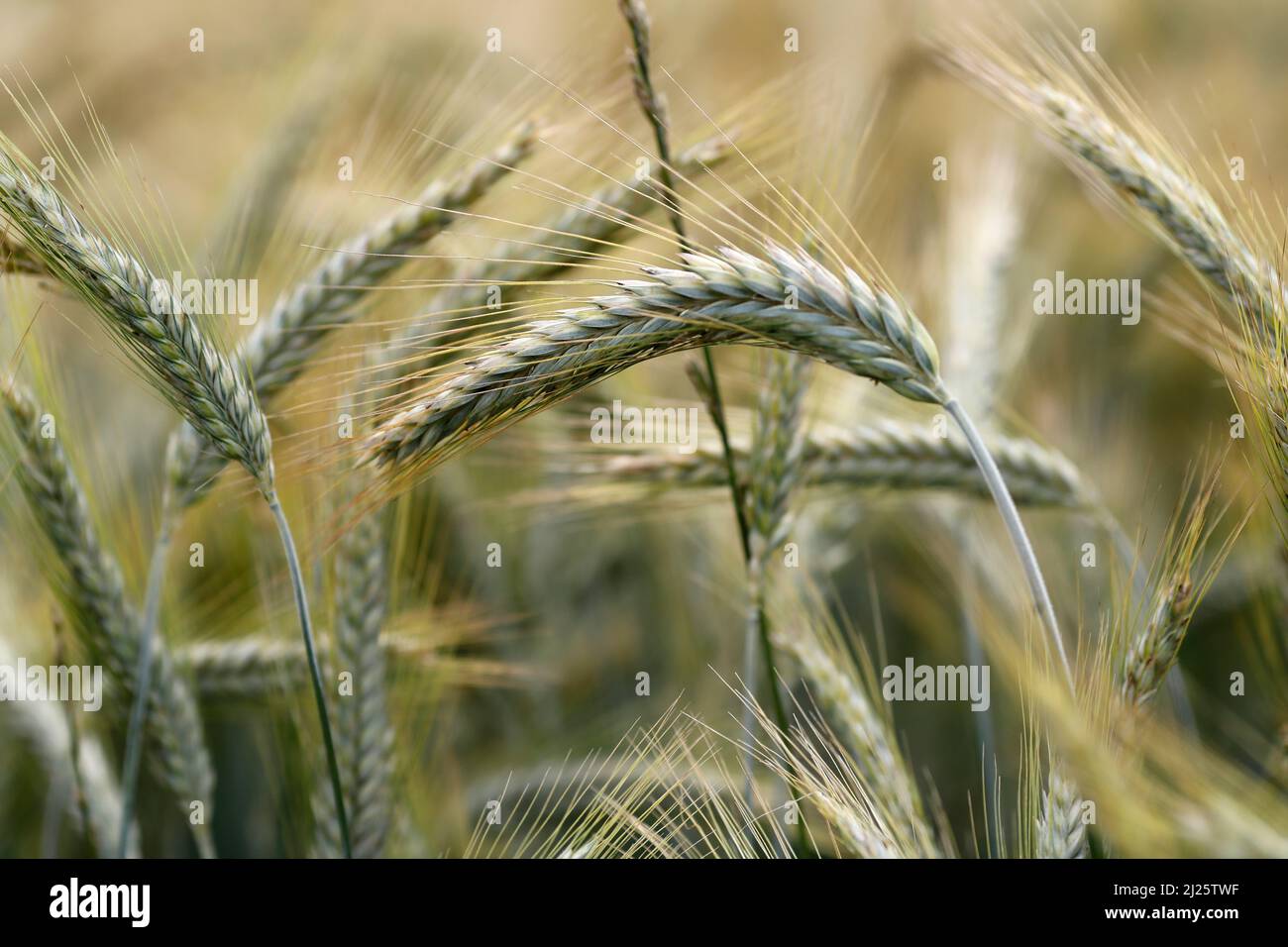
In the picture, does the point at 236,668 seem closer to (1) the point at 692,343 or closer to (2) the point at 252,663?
(2) the point at 252,663

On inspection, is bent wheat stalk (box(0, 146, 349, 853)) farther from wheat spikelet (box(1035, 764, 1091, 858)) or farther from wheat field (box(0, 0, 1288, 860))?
wheat spikelet (box(1035, 764, 1091, 858))

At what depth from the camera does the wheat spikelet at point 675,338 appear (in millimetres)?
838

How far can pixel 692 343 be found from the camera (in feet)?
2.93

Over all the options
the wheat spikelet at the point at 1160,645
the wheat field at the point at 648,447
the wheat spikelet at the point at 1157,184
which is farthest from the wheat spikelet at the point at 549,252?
the wheat spikelet at the point at 1160,645

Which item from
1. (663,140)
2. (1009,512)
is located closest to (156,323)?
(663,140)

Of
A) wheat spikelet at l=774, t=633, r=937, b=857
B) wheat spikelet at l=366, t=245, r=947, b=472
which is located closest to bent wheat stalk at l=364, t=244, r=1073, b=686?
wheat spikelet at l=366, t=245, r=947, b=472

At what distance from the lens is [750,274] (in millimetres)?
858

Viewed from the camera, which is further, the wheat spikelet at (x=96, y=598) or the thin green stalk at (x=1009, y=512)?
the wheat spikelet at (x=96, y=598)

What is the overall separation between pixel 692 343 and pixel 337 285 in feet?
1.83

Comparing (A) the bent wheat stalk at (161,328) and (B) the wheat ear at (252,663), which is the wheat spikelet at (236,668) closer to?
(B) the wheat ear at (252,663)

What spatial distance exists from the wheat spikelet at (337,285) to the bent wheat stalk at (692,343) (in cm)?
39

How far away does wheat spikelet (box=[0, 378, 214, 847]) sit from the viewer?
1178 mm
